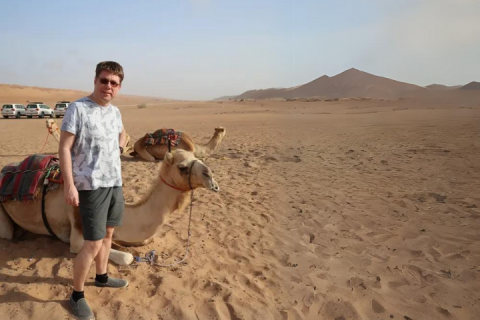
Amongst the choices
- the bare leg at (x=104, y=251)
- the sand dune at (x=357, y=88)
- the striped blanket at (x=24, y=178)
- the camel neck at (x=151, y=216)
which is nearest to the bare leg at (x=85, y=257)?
the bare leg at (x=104, y=251)

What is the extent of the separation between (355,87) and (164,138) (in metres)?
126

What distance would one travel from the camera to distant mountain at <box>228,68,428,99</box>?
108 metres

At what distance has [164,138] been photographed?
9.01m

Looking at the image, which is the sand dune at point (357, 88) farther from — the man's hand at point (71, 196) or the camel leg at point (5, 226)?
the man's hand at point (71, 196)

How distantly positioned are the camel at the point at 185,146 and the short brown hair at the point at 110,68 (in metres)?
6.00

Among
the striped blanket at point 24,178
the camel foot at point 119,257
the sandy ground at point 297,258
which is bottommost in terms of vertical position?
the sandy ground at point 297,258

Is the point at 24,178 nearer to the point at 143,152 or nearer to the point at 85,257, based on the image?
the point at 85,257

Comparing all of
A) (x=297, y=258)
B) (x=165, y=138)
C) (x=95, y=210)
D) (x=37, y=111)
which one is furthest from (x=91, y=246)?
(x=37, y=111)

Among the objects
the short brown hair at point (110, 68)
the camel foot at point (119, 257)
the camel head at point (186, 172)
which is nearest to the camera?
the short brown hair at point (110, 68)

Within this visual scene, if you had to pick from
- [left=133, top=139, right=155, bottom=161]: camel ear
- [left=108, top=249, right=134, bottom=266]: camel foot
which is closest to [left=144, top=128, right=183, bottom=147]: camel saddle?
[left=133, top=139, right=155, bottom=161]: camel ear

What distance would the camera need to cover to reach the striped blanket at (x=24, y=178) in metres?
3.53

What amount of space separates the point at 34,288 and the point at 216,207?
2.97 metres

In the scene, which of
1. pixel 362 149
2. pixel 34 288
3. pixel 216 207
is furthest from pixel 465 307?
pixel 362 149

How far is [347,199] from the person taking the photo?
20.3ft
